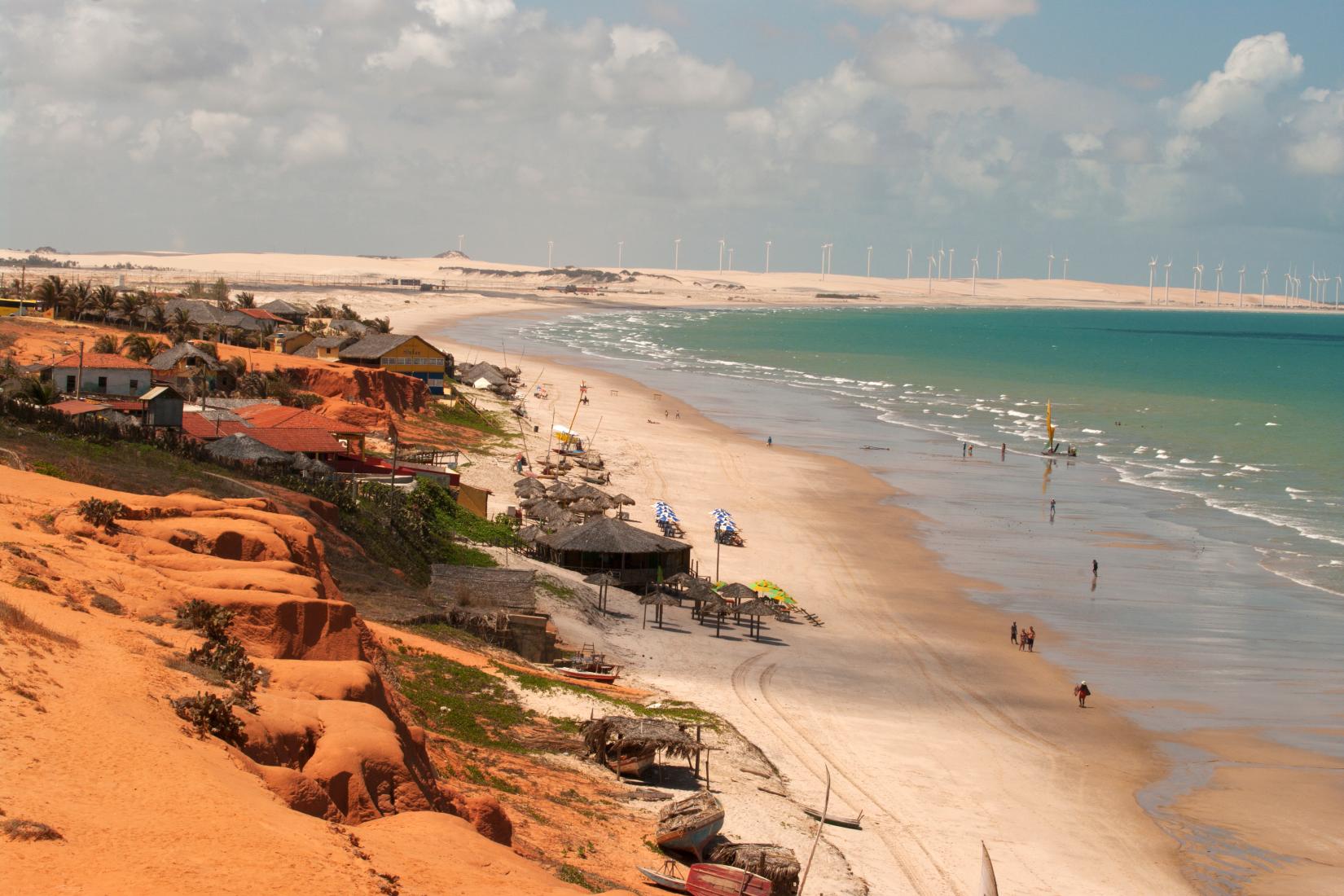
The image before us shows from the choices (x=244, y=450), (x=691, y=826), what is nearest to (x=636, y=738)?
A: (x=691, y=826)

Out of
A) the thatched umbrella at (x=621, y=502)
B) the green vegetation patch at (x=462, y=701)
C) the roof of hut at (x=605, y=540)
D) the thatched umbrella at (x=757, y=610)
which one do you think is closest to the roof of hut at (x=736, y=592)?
the thatched umbrella at (x=757, y=610)

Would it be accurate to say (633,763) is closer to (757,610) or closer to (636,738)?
(636,738)

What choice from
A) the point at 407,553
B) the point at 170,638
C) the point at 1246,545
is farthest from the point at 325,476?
the point at 1246,545

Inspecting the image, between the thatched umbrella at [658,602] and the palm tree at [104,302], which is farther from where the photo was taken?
the palm tree at [104,302]

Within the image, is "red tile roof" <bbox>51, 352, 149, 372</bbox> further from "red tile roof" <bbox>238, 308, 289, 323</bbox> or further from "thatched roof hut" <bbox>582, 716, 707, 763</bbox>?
"red tile roof" <bbox>238, 308, 289, 323</bbox>

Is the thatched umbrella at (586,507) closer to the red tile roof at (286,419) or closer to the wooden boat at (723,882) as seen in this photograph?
the red tile roof at (286,419)

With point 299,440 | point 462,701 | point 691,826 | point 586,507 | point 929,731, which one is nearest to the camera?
point 691,826

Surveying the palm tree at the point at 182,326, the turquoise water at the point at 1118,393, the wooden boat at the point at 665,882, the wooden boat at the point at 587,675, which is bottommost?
the wooden boat at the point at 587,675
